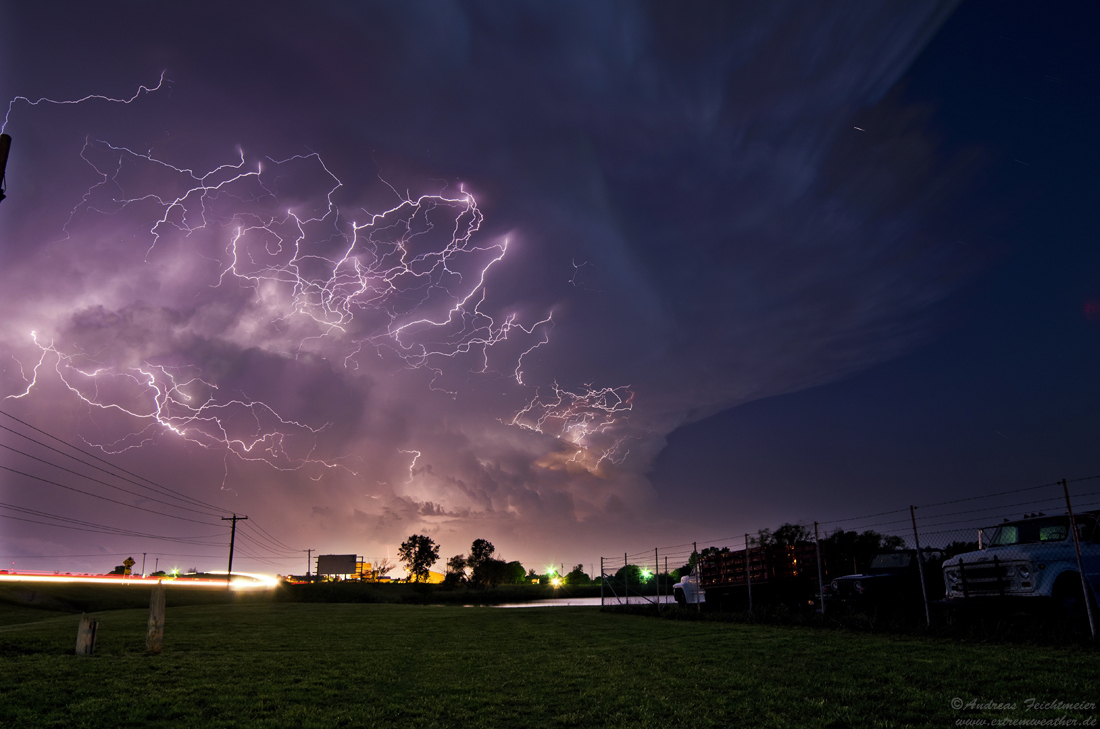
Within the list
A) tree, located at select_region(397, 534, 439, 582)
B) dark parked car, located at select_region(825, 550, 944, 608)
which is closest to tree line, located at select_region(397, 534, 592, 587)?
tree, located at select_region(397, 534, 439, 582)

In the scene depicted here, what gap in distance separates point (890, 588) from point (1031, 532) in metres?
4.56

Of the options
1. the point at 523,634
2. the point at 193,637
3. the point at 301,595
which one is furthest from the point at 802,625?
the point at 301,595

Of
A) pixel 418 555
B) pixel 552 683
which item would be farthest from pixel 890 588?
pixel 418 555

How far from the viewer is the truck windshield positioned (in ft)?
37.6

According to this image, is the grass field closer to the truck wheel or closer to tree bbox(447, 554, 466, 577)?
the truck wheel

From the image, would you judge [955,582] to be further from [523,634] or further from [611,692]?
[523,634]

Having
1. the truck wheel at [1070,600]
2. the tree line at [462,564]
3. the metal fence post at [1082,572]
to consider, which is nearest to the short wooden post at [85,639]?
the metal fence post at [1082,572]

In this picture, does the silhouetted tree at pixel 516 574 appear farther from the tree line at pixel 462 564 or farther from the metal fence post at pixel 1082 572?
the metal fence post at pixel 1082 572

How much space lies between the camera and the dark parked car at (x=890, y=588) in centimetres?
1546

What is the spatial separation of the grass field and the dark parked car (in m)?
3.68

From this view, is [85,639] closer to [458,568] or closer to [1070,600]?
[1070,600]

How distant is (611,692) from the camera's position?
7.34 m

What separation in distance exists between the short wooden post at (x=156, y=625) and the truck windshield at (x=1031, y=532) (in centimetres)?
1711

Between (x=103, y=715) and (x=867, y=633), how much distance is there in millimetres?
13326
